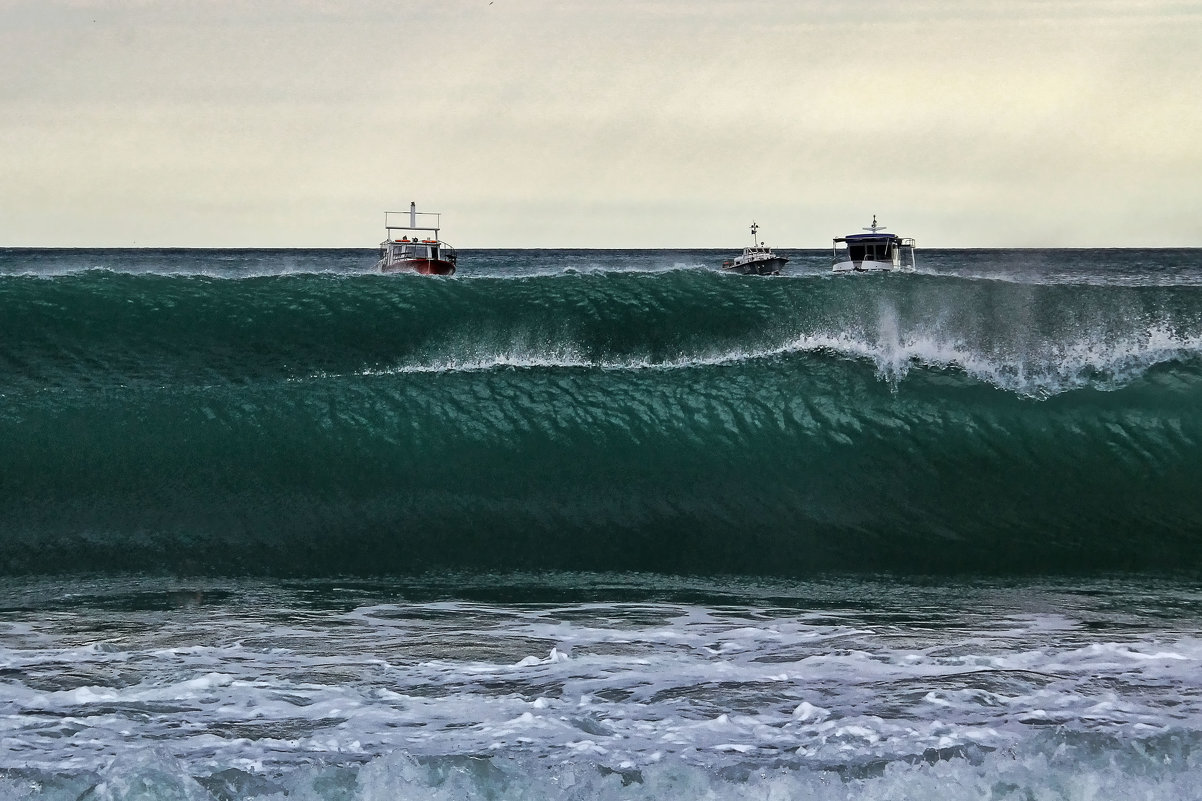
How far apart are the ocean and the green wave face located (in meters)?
0.04

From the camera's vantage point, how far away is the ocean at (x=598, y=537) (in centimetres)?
391

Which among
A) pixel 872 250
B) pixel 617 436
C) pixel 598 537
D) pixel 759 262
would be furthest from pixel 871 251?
pixel 598 537

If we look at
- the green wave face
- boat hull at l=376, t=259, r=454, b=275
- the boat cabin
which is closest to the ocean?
the green wave face

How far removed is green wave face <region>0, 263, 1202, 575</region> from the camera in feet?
25.3

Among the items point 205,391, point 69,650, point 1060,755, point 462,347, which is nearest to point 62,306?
point 205,391

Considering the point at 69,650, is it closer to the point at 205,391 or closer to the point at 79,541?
the point at 79,541

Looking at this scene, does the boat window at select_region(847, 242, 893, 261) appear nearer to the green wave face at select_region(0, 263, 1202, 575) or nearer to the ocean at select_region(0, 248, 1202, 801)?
the ocean at select_region(0, 248, 1202, 801)

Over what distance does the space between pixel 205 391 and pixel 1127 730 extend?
8.25m

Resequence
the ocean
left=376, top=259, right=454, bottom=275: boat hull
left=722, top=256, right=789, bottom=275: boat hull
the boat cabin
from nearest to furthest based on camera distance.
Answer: the ocean, left=376, top=259, right=454, bottom=275: boat hull, the boat cabin, left=722, top=256, right=789, bottom=275: boat hull

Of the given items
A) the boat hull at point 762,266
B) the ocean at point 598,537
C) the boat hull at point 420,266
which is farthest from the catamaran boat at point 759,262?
the ocean at point 598,537

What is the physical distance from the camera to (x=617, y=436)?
9102 mm

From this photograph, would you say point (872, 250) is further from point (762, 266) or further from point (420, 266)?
point (420, 266)

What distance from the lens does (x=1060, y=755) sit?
3744 millimetres

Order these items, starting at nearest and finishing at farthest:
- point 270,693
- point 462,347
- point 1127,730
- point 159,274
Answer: point 1127,730 < point 270,693 < point 462,347 < point 159,274
